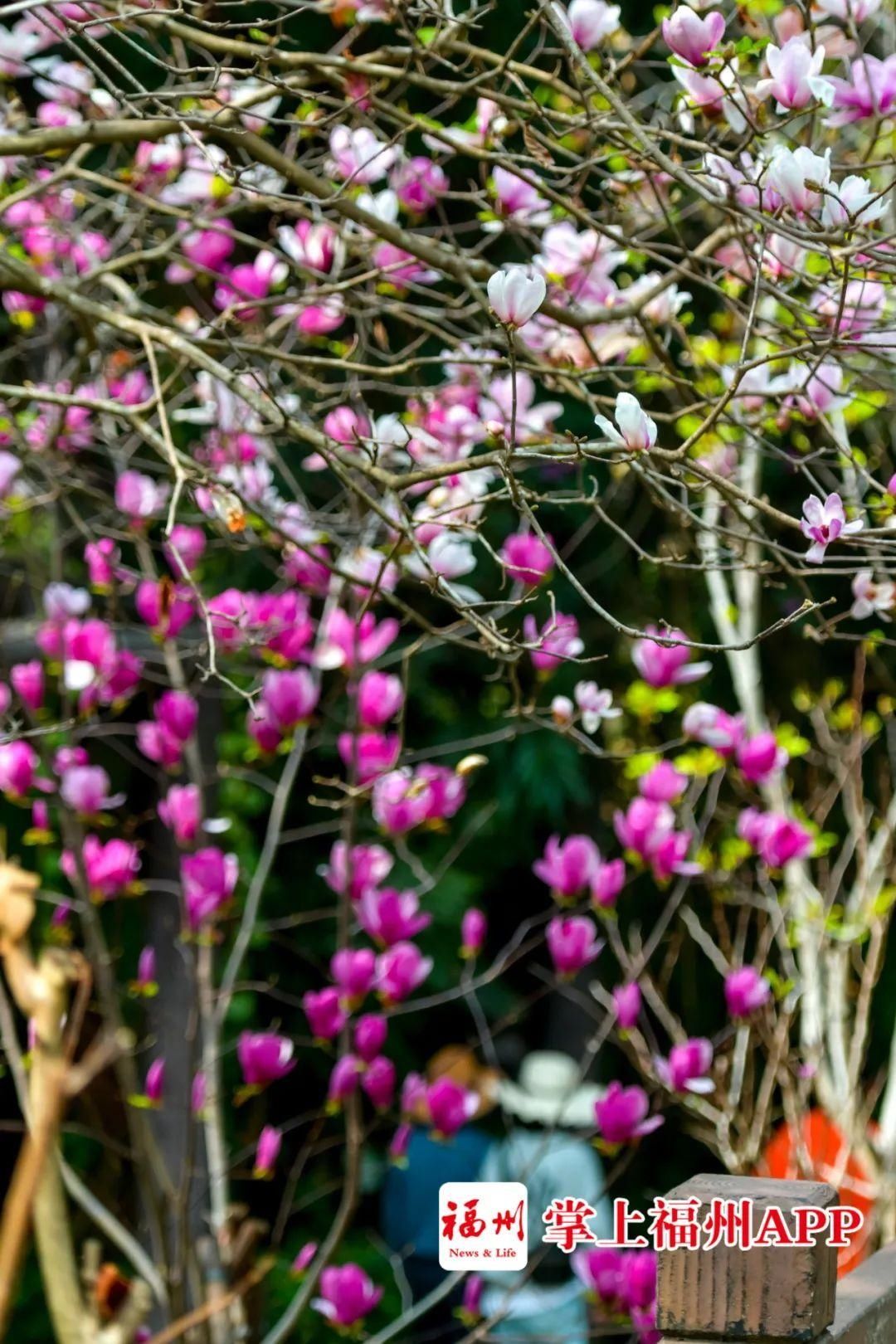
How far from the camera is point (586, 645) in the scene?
5.76m

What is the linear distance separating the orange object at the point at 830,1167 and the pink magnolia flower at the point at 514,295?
1986 millimetres

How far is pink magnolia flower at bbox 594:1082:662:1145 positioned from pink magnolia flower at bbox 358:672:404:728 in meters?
0.68

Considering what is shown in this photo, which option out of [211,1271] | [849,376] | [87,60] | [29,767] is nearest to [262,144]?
[87,60]

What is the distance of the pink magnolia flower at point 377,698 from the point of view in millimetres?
2588

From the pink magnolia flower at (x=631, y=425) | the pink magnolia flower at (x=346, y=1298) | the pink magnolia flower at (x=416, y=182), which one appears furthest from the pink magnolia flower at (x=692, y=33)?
the pink magnolia flower at (x=346, y=1298)

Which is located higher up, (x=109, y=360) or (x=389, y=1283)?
(x=109, y=360)

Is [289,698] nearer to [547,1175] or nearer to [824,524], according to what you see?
[824,524]

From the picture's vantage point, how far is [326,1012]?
2574 mm

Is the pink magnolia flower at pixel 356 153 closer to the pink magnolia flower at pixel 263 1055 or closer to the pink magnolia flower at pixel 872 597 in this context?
the pink magnolia flower at pixel 872 597

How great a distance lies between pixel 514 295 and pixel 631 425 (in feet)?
0.55

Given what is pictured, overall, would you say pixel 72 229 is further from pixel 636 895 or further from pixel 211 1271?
pixel 636 895

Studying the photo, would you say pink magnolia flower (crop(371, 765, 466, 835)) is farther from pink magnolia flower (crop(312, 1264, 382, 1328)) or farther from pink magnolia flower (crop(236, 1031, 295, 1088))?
pink magnolia flower (crop(312, 1264, 382, 1328))

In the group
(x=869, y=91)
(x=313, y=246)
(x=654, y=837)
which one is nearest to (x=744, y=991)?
(x=654, y=837)

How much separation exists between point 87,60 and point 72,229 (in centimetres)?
106
